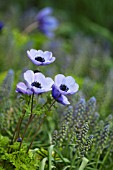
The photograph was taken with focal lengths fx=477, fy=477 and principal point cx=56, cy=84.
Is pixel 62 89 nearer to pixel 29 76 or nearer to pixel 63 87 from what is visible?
pixel 63 87

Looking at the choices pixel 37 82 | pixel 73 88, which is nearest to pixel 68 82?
pixel 73 88

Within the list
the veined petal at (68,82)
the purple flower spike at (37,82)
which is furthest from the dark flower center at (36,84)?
the veined petal at (68,82)

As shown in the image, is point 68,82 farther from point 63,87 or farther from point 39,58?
point 39,58

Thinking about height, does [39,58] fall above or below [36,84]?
above

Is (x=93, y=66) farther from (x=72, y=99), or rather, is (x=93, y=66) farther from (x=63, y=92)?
(x=63, y=92)

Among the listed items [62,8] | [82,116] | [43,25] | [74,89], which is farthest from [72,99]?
[62,8]
